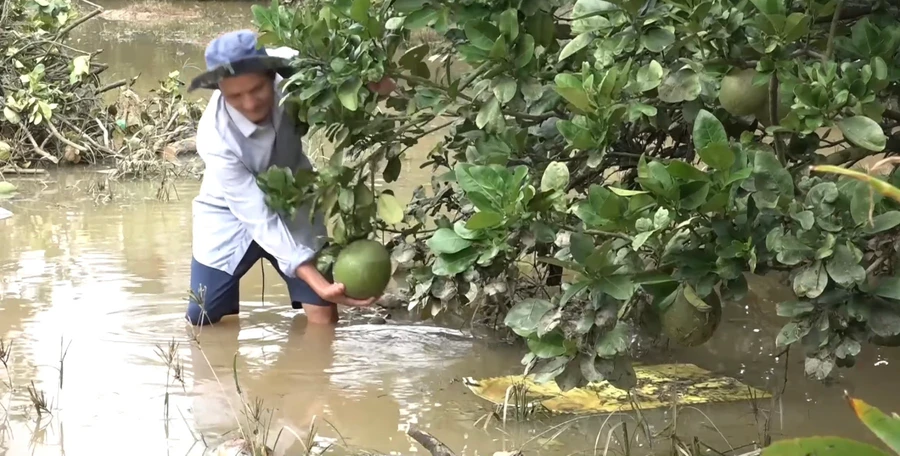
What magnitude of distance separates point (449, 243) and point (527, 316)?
274 millimetres

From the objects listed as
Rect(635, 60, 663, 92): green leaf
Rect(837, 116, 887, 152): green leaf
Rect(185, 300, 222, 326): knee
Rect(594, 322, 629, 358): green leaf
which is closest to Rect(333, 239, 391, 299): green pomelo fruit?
Rect(185, 300, 222, 326): knee

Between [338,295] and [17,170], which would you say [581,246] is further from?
[17,170]

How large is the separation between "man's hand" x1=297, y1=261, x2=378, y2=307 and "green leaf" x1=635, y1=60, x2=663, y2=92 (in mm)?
1382

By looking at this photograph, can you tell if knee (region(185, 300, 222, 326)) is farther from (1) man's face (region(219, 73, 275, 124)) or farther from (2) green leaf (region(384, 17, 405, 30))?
(2) green leaf (region(384, 17, 405, 30))

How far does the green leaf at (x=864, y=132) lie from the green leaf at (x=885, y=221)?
0.14m

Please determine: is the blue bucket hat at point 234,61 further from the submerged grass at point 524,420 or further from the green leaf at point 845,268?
the green leaf at point 845,268

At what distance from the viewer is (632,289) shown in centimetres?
224

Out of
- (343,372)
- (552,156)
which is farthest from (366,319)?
(552,156)

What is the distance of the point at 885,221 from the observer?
6.69 feet

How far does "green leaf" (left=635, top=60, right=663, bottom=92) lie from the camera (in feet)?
7.67

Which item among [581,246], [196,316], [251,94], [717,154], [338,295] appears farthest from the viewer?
[196,316]

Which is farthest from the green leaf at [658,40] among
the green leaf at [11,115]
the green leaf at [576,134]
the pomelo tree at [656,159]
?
the green leaf at [11,115]

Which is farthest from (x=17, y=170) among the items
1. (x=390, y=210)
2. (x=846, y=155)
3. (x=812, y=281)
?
(x=812, y=281)

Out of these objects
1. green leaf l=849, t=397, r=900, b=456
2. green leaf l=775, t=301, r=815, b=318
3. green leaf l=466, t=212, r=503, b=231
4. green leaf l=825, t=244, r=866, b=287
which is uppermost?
green leaf l=849, t=397, r=900, b=456
